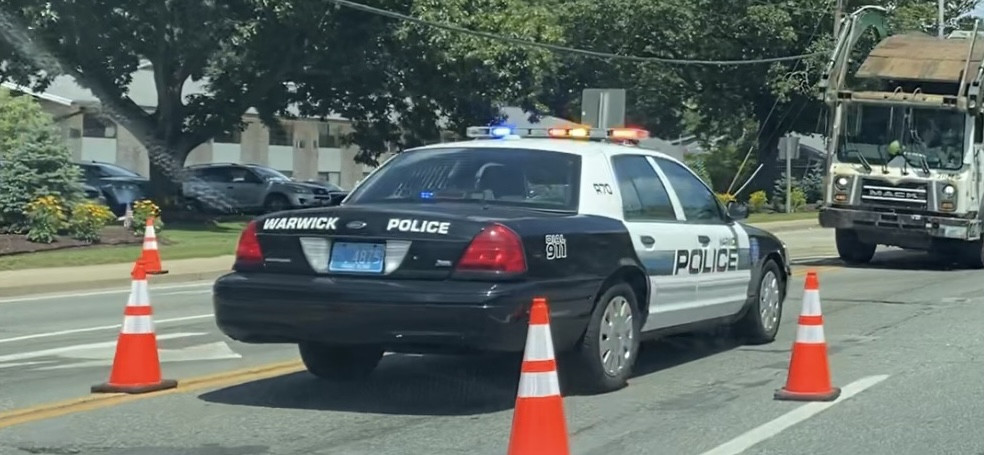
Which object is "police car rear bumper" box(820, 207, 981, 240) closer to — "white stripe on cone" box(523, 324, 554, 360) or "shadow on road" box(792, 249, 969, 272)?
"shadow on road" box(792, 249, 969, 272)

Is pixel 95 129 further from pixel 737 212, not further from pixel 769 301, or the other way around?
pixel 737 212

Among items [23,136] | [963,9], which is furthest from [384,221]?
[963,9]

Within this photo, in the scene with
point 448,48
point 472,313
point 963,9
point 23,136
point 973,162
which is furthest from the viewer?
point 963,9

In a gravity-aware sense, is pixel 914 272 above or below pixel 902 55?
below

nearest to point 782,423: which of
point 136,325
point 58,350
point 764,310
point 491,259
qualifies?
point 491,259

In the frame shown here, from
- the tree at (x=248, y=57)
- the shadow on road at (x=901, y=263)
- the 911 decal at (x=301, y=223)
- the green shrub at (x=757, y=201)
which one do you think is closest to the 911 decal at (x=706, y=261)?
the 911 decal at (x=301, y=223)

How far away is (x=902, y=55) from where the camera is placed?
21.0 m

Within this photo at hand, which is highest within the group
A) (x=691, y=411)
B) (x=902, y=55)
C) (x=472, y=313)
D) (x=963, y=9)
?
(x=963, y=9)

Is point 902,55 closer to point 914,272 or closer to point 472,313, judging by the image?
point 914,272

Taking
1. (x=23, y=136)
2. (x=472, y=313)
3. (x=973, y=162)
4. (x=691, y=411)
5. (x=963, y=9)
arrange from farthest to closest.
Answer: (x=963, y=9)
(x=23, y=136)
(x=973, y=162)
(x=691, y=411)
(x=472, y=313)

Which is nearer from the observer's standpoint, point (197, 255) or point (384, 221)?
point (384, 221)

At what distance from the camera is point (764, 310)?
11391 millimetres

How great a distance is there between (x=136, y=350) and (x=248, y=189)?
92.7 feet

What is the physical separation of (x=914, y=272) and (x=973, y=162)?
1750 millimetres
